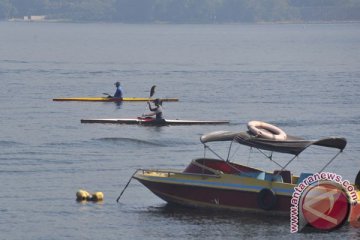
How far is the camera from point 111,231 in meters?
44.9

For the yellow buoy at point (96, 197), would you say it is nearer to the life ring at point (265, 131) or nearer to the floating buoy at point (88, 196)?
the floating buoy at point (88, 196)

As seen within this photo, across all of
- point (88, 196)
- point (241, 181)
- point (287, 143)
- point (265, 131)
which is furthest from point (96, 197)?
point (287, 143)

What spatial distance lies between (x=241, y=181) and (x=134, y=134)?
2301cm

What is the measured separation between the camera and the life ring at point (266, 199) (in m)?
45.8

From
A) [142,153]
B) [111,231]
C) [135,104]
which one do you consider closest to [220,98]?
[135,104]

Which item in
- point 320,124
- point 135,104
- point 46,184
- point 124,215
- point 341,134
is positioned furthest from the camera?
point 135,104

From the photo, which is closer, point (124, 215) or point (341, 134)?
point (124, 215)

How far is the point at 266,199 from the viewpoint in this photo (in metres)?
46.0

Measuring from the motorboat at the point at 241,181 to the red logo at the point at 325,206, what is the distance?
4175 millimetres

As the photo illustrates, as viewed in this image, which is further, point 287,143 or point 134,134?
point 134,134

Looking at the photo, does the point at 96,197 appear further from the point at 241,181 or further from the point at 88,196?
the point at 241,181

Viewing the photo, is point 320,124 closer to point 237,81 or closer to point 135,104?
point 135,104

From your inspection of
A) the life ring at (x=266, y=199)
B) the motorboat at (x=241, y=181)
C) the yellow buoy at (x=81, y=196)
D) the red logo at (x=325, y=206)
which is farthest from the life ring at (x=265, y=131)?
the yellow buoy at (x=81, y=196)

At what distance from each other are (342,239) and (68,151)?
76.0 feet
